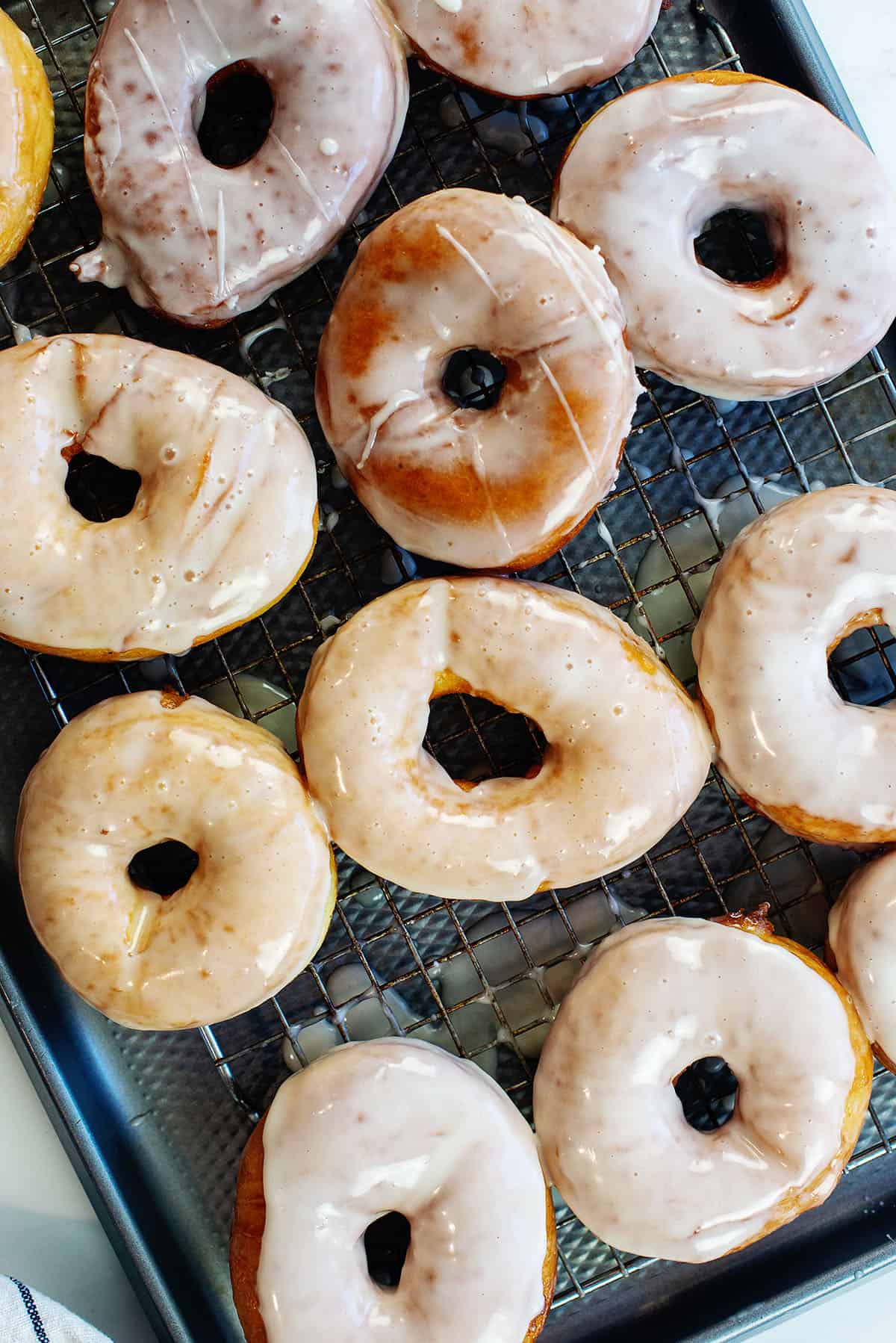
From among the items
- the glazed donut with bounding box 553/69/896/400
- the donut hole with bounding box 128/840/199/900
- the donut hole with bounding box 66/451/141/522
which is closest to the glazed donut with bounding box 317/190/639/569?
the glazed donut with bounding box 553/69/896/400

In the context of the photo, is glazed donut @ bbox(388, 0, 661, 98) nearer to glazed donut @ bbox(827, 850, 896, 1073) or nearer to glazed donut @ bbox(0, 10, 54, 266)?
glazed donut @ bbox(0, 10, 54, 266)

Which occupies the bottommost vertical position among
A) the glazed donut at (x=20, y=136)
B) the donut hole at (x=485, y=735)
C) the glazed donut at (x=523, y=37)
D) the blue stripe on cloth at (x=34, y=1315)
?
the blue stripe on cloth at (x=34, y=1315)

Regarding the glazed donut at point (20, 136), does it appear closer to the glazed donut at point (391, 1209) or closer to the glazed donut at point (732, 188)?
the glazed donut at point (732, 188)

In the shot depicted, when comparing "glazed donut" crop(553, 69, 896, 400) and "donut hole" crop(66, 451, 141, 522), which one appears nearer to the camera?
"glazed donut" crop(553, 69, 896, 400)

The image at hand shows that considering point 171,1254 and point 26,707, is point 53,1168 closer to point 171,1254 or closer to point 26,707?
point 171,1254

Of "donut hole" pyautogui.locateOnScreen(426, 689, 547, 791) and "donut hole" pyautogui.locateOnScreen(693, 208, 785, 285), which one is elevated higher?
"donut hole" pyautogui.locateOnScreen(693, 208, 785, 285)

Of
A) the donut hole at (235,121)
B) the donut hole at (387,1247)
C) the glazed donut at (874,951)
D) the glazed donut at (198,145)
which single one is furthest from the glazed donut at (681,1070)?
the donut hole at (235,121)
